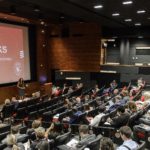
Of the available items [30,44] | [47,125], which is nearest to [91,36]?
[30,44]

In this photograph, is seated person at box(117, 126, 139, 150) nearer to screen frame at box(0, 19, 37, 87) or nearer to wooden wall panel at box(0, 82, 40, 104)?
wooden wall panel at box(0, 82, 40, 104)

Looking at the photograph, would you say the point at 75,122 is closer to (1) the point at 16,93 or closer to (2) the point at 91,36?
(1) the point at 16,93

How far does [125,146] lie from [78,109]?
4.33 m

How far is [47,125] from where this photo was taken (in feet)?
23.6

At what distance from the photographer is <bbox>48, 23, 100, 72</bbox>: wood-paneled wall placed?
54.2ft

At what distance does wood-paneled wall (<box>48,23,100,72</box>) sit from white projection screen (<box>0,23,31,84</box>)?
2392 mm

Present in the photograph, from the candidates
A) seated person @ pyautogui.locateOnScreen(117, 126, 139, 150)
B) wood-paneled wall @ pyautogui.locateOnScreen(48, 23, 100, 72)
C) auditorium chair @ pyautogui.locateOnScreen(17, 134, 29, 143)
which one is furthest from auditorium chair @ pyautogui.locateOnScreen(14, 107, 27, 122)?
wood-paneled wall @ pyautogui.locateOnScreen(48, 23, 100, 72)

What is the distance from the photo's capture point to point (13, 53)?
14.6 metres

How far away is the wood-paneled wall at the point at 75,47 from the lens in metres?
16.5

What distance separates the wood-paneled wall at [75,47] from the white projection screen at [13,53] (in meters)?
2.39

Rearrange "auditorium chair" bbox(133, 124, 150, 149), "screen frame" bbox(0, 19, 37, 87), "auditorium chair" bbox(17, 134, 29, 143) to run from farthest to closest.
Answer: "screen frame" bbox(0, 19, 37, 87)
"auditorium chair" bbox(17, 134, 29, 143)
"auditorium chair" bbox(133, 124, 150, 149)

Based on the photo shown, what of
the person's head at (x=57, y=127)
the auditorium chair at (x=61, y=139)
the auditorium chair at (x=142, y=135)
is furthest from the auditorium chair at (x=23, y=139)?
the auditorium chair at (x=142, y=135)

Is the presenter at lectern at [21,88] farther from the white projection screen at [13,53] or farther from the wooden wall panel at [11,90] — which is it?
the white projection screen at [13,53]

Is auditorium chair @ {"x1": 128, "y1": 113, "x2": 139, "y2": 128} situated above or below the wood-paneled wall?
below
